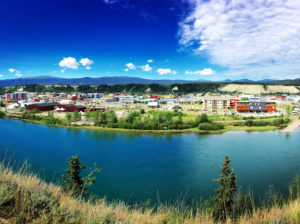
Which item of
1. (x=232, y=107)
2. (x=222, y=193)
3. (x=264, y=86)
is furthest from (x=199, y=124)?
(x=264, y=86)

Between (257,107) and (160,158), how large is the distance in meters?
10.3

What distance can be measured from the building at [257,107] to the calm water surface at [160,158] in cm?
475

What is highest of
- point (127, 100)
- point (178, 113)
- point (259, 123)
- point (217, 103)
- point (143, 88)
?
point (143, 88)

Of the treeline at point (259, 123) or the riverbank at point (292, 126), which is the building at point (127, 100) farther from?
the riverbank at point (292, 126)

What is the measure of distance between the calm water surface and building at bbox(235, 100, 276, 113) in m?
4.75

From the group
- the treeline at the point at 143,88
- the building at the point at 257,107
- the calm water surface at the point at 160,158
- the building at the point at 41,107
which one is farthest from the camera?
the treeline at the point at 143,88

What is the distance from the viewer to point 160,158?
5.21 meters

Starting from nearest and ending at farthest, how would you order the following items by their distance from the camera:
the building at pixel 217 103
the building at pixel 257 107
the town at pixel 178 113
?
the town at pixel 178 113 < the building at pixel 257 107 < the building at pixel 217 103

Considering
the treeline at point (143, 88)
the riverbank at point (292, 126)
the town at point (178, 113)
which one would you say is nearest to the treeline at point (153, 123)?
the town at point (178, 113)

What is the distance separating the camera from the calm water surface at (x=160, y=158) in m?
3.61

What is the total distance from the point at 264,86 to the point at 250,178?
33885mm

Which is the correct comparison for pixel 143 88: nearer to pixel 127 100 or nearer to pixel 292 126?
pixel 127 100

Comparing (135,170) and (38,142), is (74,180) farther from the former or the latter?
(38,142)

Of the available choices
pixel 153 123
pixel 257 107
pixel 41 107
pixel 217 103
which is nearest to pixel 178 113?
pixel 153 123
